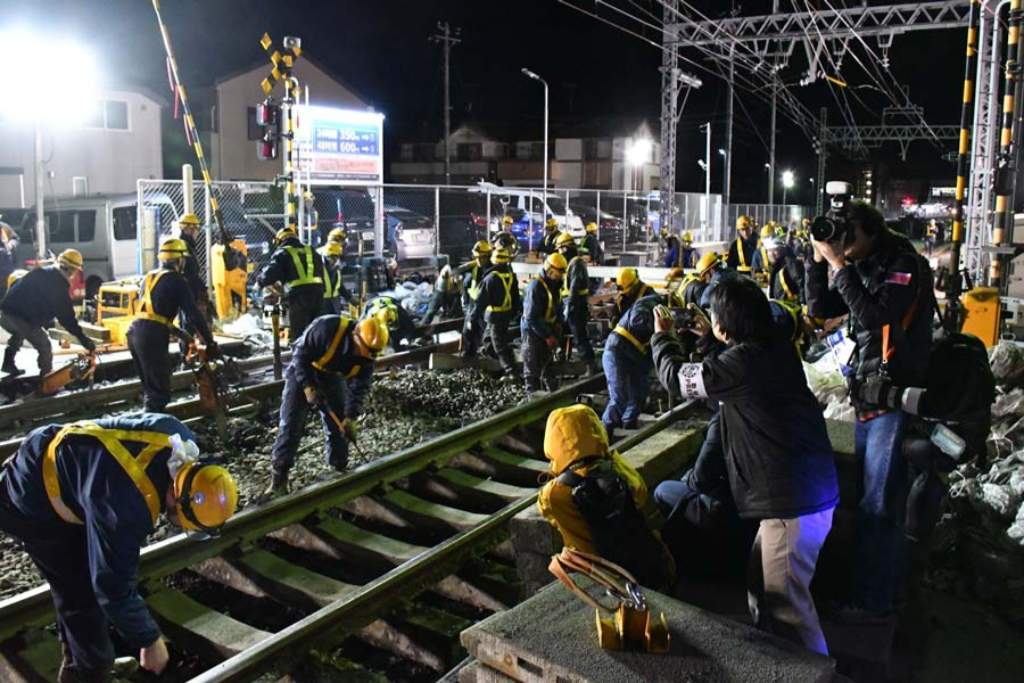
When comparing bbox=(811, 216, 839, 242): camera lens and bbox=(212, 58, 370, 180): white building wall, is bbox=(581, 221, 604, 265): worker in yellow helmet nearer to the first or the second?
bbox=(811, 216, 839, 242): camera lens

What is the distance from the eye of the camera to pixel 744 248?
43.9ft

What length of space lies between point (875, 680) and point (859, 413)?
136cm

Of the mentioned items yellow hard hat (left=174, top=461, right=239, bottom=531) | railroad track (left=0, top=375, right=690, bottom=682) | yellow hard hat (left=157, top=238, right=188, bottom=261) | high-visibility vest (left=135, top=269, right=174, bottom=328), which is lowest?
railroad track (left=0, top=375, right=690, bottom=682)

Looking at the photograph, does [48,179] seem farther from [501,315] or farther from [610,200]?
[501,315]

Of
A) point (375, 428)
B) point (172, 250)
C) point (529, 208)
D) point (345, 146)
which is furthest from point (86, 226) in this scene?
point (375, 428)

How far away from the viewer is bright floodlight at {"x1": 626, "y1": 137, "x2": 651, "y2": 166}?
54.1 meters

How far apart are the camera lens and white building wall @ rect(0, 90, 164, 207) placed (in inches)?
1155

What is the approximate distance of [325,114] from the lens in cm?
2623

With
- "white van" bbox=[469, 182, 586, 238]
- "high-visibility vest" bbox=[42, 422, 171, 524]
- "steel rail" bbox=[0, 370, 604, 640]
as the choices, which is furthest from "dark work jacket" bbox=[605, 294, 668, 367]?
"white van" bbox=[469, 182, 586, 238]

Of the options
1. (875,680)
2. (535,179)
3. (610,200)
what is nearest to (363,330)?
(875,680)

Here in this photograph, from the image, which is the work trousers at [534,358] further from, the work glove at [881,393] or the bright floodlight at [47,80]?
the bright floodlight at [47,80]

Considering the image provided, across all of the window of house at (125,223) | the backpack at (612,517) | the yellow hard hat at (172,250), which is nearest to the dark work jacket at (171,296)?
the yellow hard hat at (172,250)

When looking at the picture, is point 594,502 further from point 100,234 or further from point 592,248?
point 100,234

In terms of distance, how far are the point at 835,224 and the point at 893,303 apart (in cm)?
49
